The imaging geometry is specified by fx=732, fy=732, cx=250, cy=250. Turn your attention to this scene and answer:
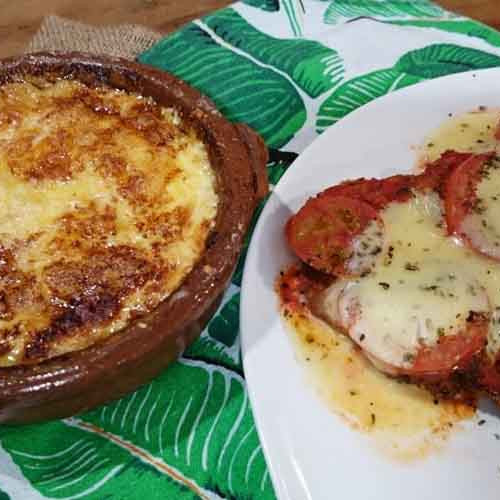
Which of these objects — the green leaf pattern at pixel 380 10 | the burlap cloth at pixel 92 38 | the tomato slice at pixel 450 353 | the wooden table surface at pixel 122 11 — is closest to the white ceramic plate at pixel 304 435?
the tomato slice at pixel 450 353

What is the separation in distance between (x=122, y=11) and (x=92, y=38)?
0.22 metres

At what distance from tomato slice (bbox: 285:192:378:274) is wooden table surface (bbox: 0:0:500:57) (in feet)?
3.68

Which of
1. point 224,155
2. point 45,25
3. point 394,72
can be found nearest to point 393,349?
point 224,155

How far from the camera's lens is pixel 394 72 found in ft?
6.77

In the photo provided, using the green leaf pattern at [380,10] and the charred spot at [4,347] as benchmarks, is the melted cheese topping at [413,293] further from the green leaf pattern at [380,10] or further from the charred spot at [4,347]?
the green leaf pattern at [380,10]

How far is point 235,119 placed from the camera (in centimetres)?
200

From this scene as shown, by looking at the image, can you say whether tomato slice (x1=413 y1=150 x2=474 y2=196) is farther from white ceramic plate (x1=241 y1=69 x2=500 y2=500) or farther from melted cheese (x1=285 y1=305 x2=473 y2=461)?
melted cheese (x1=285 y1=305 x2=473 y2=461)

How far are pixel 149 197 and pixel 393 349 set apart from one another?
1.77 feet

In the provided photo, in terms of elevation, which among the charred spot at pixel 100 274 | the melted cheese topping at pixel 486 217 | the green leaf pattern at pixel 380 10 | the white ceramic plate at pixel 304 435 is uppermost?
the green leaf pattern at pixel 380 10

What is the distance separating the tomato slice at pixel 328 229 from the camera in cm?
149

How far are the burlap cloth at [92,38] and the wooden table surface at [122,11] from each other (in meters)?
0.09

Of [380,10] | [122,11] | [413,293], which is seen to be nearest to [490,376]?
[413,293]

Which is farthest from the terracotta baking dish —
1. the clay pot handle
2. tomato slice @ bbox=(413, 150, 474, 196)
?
tomato slice @ bbox=(413, 150, 474, 196)

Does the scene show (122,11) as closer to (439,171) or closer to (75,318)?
(439,171)
